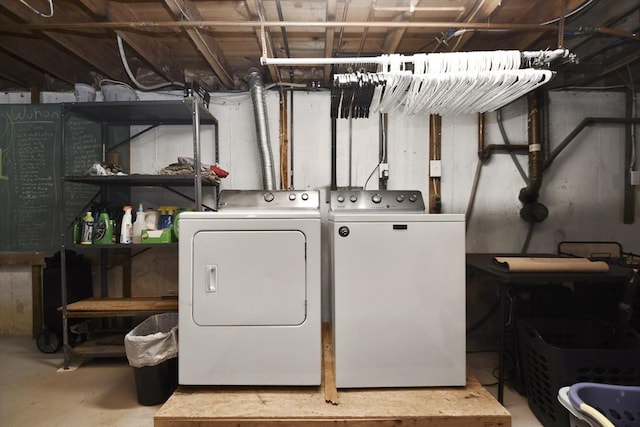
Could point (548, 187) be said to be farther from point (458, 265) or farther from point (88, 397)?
point (88, 397)

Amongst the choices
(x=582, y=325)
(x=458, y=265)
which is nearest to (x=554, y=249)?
(x=582, y=325)

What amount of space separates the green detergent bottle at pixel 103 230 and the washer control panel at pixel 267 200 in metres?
0.82

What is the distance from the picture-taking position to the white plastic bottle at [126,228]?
7.61ft

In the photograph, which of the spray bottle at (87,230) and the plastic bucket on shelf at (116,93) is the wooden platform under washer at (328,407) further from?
the plastic bucket on shelf at (116,93)

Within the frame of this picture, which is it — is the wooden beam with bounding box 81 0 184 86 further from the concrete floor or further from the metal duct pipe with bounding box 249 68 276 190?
the concrete floor

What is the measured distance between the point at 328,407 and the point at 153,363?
108cm

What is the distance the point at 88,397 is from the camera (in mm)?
1982

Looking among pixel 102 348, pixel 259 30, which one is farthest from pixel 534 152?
pixel 102 348

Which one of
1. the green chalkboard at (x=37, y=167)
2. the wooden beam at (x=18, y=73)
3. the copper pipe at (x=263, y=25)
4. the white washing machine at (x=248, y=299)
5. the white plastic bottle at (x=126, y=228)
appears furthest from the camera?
the green chalkboard at (x=37, y=167)

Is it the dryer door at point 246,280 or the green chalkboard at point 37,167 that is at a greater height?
the green chalkboard at point 37,167

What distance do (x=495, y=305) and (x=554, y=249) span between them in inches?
29.3

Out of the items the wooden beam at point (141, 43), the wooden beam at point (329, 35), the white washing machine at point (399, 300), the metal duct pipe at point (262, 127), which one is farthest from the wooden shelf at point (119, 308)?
the wooden beam at point (329, 35)

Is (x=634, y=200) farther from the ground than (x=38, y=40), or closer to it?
closer to it

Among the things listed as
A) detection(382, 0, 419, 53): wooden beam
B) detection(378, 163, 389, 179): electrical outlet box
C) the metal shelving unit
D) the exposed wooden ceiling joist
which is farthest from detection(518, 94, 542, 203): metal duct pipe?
the metal shelving unit
